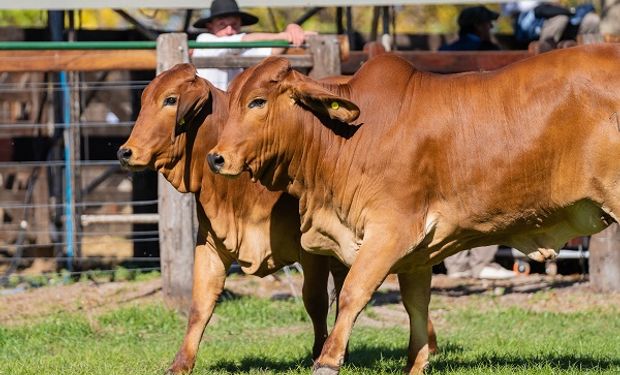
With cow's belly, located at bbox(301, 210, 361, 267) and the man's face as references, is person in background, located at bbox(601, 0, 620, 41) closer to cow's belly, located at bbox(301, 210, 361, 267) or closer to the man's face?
the man's face

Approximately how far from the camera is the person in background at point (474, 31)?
523 inches

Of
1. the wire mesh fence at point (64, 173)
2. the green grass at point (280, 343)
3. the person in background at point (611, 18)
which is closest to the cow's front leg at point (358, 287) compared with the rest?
the green grass at point (280, 343)

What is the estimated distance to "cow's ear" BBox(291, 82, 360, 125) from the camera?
265 inches

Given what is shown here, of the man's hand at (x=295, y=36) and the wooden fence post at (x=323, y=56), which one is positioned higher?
the man's hand at (x=295, y=36)

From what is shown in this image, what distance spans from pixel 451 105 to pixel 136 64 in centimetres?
463

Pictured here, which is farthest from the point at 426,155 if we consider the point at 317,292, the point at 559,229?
the point at 317,292

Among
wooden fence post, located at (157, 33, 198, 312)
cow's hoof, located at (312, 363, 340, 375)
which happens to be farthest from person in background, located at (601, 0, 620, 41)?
cow's hoof, located at (312, 363, 340, 375)

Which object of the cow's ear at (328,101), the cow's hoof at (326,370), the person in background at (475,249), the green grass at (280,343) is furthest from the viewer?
the person in background at (475,249)

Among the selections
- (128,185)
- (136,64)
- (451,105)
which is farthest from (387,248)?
(128,185)

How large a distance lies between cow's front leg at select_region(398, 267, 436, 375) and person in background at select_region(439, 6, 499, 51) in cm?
595

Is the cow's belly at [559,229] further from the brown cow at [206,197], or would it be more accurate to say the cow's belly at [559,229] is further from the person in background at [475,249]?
the person in background at [475,249]

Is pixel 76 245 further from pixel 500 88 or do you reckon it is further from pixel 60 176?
pixel 500 88

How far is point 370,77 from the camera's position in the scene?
703cm

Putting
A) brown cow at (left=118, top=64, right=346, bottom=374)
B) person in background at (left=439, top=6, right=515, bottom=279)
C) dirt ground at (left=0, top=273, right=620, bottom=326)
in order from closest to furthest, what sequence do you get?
brown cow at (left=118, top=64, right=346, bottom=374)
dirt ground at (left=0, top=273, right=620, bottom=326)
person in background at (left=439, top=6, right=515, bottom=279)
